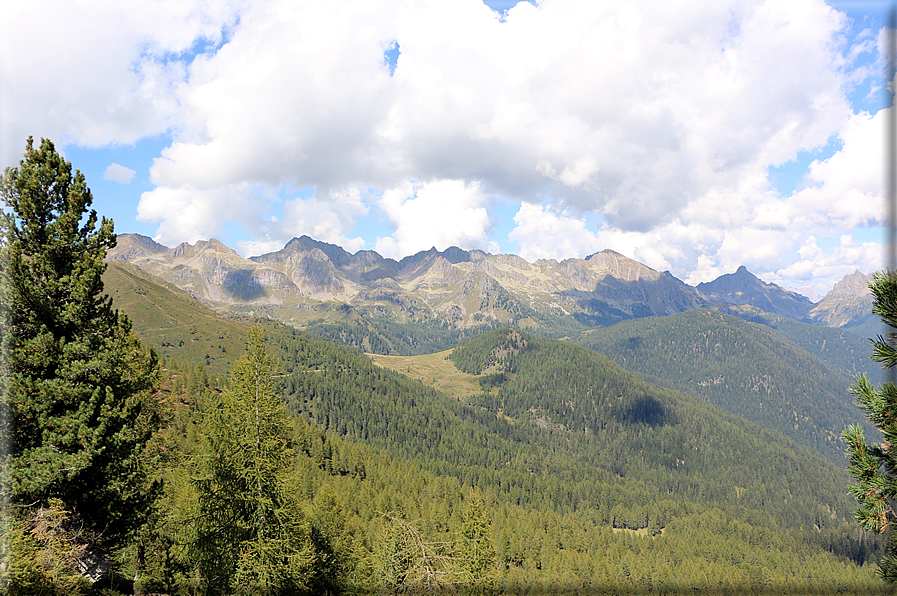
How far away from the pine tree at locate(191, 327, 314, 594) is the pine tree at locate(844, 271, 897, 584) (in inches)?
845

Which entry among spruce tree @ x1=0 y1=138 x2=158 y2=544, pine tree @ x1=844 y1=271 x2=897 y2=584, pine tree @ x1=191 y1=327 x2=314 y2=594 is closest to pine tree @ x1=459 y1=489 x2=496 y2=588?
pine tree @ x1=191 y1=327 x2=314 y2=594

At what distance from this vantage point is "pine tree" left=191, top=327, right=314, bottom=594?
1961cm

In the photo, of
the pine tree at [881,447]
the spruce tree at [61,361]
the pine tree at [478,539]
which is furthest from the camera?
the pine tree at [478,539]

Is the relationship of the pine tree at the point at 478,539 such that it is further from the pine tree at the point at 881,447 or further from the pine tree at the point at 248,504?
the pine tree at the point at 881,447

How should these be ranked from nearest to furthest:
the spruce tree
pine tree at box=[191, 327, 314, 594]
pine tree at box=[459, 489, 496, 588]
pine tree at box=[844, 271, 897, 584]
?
pine tree at box=[844, 271, 897, 584] < the spruce tree < pine tree at box=[191, 327, 314, 594] < pine tree at box=[459, 489, 496, 588]

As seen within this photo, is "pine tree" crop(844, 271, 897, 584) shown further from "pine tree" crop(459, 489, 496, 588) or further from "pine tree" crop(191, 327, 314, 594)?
"pine tree" crop(459, 489, 496, 588)

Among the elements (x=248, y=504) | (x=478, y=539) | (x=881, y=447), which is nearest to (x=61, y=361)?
(x=248, y=504)

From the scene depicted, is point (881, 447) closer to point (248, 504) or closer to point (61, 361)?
point (248, 504)

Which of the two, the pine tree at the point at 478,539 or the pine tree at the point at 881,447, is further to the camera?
the pine tree at the point at 478,539

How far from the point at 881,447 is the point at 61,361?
28.5 meters

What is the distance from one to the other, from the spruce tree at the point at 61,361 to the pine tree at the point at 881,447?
25.7 metres

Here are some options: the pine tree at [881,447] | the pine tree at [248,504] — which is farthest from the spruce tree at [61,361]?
the pine tree at [881,447]

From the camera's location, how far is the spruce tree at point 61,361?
54.3ft

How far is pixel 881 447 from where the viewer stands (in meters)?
9.47
